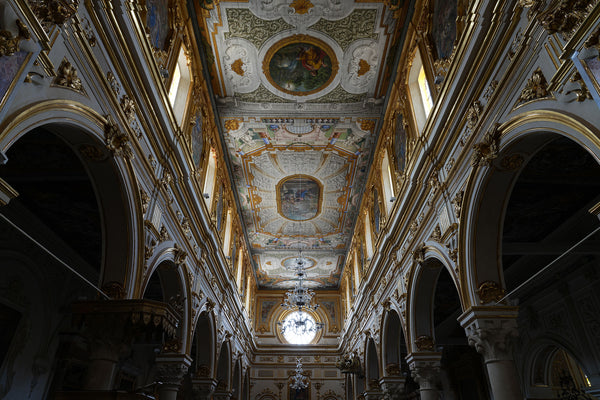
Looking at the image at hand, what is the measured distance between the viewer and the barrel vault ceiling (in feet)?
31.8

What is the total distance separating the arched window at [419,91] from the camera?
9289mm

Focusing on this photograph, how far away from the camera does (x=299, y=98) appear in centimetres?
1177

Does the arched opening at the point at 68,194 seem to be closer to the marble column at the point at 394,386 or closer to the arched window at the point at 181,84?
the arched window at the point at 181,84

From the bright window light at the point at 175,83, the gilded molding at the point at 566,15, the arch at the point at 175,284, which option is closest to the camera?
the gilded molding at the point at 566,15

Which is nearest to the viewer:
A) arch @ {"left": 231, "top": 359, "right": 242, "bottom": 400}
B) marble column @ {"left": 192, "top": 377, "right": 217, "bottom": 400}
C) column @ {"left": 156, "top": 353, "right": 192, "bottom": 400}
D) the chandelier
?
column @ {"left": 156, "top": 353, "right": 192, "bottom": 400}

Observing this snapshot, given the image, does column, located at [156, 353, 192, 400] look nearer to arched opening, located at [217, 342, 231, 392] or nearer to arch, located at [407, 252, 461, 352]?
arch, located at [407, 252, 461, 352]

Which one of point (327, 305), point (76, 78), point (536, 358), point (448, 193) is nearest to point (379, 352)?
point (536, 358)

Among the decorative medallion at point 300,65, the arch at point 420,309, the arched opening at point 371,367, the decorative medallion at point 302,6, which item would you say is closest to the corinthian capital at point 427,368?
Answer: the arch at point 420,309

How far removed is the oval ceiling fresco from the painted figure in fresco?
5.10 metres

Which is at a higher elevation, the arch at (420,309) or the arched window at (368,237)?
the arched window at (368,237)

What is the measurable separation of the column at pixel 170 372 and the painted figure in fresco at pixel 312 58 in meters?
7.51

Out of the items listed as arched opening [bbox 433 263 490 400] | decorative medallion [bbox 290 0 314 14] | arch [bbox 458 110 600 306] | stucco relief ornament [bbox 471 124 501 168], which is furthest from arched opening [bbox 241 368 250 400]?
stucco relief ornament [bbox 471 124 501 168]

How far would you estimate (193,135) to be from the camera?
10.1m

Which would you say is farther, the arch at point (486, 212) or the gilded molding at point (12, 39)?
the arch at point (486, 212)
